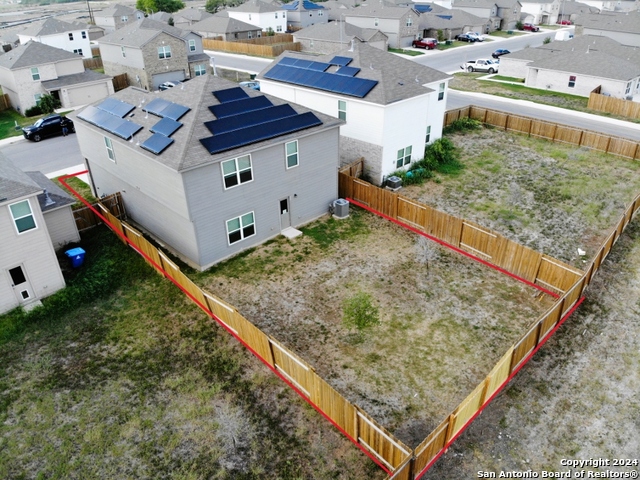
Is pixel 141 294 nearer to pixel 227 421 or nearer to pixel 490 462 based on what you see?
pixel 227 421

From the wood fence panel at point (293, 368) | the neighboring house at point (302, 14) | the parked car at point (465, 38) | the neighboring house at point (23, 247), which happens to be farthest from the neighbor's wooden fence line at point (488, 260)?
the neighboring house at point (302, 14)

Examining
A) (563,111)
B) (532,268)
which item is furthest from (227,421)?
(563,111)

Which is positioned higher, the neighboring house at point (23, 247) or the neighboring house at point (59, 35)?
the neighboring house at point (59, 35)

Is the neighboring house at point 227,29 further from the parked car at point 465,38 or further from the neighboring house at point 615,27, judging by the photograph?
the neighboring house at point 615,27

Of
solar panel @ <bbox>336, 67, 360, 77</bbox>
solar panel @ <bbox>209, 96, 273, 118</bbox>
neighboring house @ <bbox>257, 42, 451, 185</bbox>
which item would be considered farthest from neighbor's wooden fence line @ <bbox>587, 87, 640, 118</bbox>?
solar panel @ <bbox>209, 96, 273, 118</bbox>
